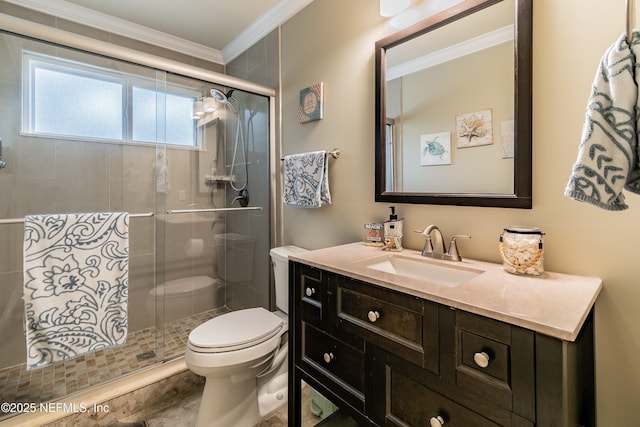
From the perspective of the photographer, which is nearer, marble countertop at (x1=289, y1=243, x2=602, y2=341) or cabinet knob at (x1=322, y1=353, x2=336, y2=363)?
marble countertop at (x1=289, y1=243, x2=602, y2=341)

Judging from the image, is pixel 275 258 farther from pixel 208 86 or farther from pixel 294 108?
pixel 208 86

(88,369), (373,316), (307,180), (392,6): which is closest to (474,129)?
(392,6)

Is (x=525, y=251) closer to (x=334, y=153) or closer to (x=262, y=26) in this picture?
(x=334, y=153)

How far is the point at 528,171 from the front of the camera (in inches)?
39.2

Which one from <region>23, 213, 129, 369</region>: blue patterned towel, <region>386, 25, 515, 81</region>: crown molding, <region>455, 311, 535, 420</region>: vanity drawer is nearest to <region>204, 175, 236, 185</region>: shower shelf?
<region>23, 213, 129, 369</region>: blue patterned towel

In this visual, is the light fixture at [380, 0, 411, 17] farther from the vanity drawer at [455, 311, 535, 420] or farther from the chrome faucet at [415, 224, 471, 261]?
the vanity drawer at [455, 311, 535, 420]

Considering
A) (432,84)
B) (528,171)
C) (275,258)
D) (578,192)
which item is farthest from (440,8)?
(275,258)

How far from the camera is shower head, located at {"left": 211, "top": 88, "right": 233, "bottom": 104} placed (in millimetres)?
2109

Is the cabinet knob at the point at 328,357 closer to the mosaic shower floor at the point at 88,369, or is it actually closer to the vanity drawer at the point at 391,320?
the vanity drawer at the point at 391,320

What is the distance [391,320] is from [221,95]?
199 cm

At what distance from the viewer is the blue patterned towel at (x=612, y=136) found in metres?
0.57

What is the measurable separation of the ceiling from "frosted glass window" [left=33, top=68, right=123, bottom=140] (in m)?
0.65

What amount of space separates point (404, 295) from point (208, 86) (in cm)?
194

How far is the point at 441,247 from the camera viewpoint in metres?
1.18
